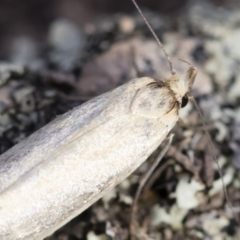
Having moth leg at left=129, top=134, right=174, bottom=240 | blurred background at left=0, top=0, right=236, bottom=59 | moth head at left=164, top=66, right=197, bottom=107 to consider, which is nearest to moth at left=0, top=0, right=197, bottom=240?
moth head at left=164, top=66, right=197, bottom=107

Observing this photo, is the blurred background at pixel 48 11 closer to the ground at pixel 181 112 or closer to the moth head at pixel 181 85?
the ground at pixel 181 112

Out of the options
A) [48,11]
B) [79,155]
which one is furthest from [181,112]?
[48,11]

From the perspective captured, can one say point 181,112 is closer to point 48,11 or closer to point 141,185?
point 141,185

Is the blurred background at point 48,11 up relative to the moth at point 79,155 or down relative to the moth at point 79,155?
down

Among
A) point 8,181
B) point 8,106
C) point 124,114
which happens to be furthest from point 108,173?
point 8,106

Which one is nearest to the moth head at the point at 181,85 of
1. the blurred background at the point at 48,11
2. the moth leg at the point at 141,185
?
the moth leg at the point at 141,185

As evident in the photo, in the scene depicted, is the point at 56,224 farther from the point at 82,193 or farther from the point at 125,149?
the point at 125,149

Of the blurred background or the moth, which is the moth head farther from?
the blurred background
